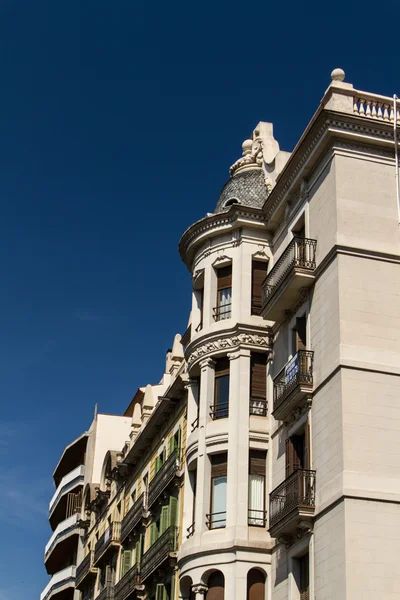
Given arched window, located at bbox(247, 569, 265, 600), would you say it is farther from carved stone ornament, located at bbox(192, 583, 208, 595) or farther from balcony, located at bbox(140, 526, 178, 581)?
balcony, located at bbox(140, 526, 178, 581)

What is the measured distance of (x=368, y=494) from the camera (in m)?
23.5

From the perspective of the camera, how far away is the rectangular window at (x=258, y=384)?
3102 centimetres

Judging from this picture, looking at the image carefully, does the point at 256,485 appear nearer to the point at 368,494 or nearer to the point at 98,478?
the point at 368,494

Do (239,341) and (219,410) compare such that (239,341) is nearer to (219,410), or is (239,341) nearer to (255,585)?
(219,410)

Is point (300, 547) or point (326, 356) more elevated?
point (326, 356)

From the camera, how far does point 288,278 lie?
93.1ft

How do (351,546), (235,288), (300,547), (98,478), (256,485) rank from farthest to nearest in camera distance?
(98,478)
(235,288)
(256,485)
(300,547)
(351,546)

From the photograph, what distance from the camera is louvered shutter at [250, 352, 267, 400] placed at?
31.3m

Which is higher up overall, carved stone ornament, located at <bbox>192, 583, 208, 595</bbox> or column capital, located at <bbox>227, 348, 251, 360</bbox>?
column capital, located at <bbox>227, 348, 251, 360</bbox>

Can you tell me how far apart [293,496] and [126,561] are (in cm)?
2029

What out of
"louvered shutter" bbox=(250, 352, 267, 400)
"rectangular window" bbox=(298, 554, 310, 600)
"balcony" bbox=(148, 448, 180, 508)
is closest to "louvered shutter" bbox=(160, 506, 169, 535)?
"balcony" bbox=(148, 448, 180, 508)

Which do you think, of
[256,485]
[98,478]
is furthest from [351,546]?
[98,478]

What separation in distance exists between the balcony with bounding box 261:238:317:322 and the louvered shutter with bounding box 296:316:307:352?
2.12ft

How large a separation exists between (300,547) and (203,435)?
6.20 m
